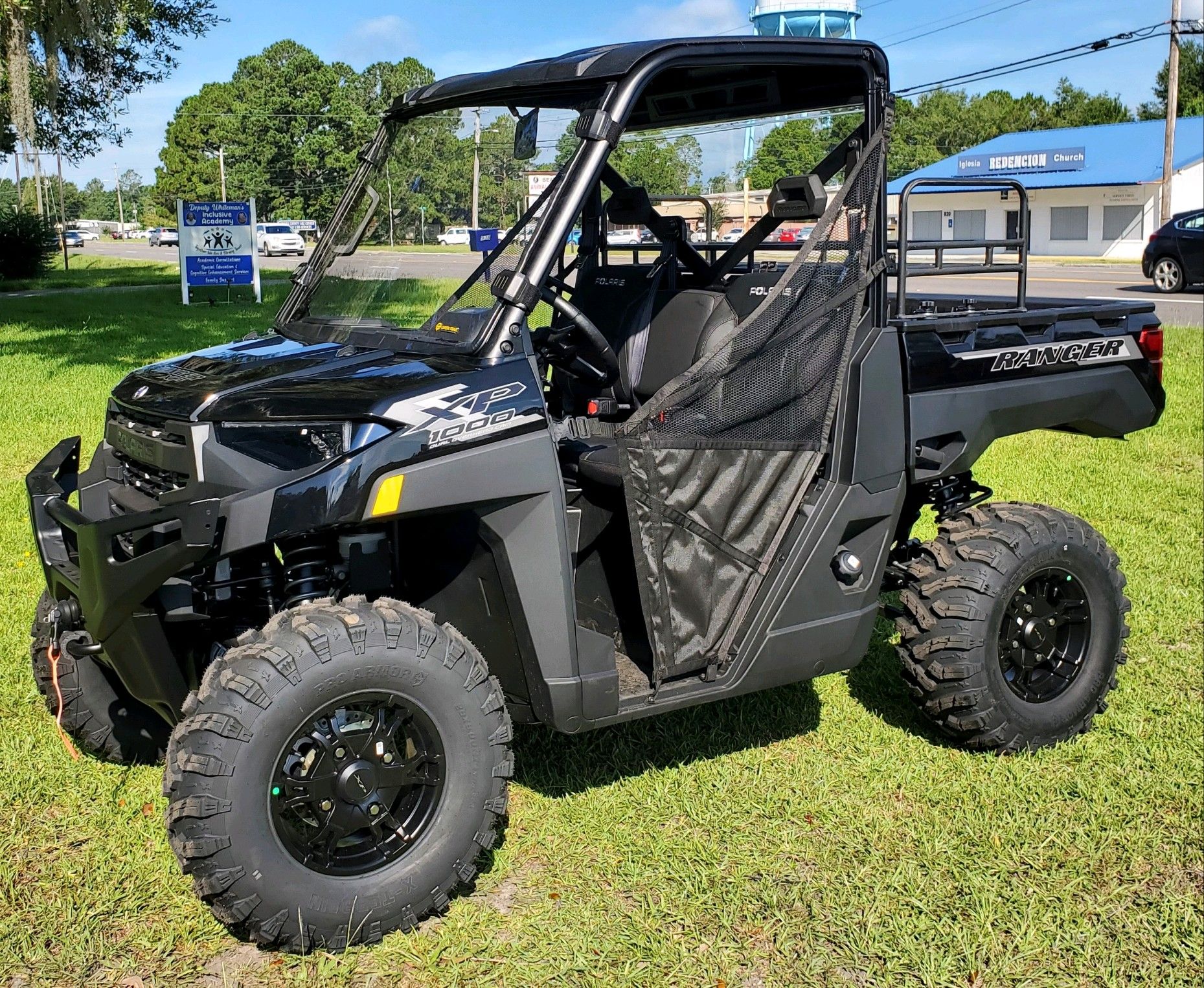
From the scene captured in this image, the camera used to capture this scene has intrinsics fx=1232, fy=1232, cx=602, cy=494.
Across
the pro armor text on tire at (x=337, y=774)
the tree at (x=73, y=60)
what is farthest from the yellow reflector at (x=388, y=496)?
the tree at (x=73, y=60)

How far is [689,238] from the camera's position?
4.75m

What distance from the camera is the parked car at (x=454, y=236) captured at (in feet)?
12.8

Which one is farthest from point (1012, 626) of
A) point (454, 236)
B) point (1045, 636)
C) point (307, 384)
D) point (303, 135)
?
point (303, 135)

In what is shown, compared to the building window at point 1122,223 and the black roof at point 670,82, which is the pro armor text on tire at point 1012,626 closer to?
the black roof at point 670,82

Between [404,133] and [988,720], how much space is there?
2951 millimetres

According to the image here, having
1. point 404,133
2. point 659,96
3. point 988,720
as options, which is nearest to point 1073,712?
point 988,720

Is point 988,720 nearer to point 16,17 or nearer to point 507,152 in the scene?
point 507,152

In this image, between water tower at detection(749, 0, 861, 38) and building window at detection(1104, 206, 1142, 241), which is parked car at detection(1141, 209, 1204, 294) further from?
building window at detection(1104, 206, 1142, 241)

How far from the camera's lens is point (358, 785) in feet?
10.9

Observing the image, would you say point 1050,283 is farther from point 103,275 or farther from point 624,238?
point 103,275

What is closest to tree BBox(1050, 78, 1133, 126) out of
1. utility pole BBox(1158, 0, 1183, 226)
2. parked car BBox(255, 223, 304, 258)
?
utility pole BBox(1158, 0, 1183, 226)

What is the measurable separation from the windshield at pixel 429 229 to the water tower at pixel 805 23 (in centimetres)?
95

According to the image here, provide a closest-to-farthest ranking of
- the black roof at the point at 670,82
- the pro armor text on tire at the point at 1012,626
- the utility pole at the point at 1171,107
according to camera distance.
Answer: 1. the black roof at the point at 670,82
2. the pro armor text on tire at the point at 1012,626
3. the utility pole at the point at 1171,107

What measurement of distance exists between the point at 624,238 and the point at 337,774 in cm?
248
